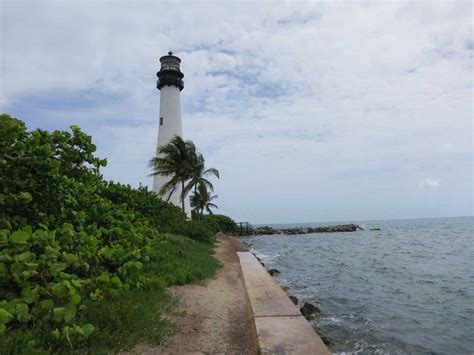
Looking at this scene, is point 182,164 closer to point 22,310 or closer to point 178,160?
point 178,160

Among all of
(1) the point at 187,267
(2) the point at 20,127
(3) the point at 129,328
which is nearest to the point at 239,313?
(3) the point at 129,328

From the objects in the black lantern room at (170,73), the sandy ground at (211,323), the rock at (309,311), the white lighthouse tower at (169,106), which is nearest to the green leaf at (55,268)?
the sandy ground at (211,323)

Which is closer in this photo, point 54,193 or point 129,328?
point 54,193

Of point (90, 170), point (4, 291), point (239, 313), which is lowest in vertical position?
point (239, 313)

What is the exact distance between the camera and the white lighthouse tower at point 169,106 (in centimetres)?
2933

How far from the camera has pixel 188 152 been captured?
25.3 meters

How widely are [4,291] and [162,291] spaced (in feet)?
12.1

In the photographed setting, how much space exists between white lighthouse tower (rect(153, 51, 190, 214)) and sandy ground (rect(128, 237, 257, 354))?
21.5m

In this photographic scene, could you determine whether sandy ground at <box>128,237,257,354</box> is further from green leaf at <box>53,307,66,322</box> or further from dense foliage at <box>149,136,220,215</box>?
dense foliage at <box>149,136,220,215</box>

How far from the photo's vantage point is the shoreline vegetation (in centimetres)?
285

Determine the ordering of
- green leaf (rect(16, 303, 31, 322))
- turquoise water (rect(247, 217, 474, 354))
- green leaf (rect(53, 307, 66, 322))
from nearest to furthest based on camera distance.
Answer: green leaf (rect(16, 303, 31, 322)), green leaf (rect(53, 307, 66, 322)), turquoise water (rect(247, 217, 474, 354))

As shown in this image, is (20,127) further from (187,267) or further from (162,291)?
(187,267)

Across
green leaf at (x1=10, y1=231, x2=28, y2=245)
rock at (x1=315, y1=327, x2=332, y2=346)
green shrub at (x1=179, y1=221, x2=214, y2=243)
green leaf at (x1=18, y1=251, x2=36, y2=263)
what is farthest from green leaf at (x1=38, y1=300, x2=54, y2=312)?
green shrub at (x1=179, y1=221, x2=214, y2=243)

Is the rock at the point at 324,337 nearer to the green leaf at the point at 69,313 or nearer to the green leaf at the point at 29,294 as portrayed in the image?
the green leaf at the point at 69,313
